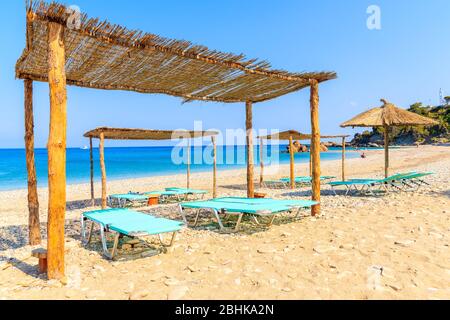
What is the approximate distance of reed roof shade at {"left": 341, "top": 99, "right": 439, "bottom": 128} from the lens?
9.20 m

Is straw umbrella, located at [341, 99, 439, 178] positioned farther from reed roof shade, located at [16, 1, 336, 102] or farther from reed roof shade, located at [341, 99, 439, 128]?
reed roof shade, located at [16, 1, 336, 102]

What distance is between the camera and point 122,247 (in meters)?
4.46

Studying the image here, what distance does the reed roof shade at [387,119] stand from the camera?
362 inches

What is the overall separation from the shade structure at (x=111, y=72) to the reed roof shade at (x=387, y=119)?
12.7ft

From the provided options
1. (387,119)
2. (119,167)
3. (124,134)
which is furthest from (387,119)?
(119,167)

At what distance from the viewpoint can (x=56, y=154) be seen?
326cm

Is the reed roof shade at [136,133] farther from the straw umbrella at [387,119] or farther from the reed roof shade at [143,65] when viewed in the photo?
the straw umbrella at [387,119]

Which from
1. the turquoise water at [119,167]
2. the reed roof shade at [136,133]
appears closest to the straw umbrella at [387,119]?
the reed roof shade at [136,133]

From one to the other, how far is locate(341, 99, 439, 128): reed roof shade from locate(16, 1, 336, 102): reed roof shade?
397 cm

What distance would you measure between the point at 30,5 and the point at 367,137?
8001 cm

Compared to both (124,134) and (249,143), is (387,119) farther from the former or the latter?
(124,134)

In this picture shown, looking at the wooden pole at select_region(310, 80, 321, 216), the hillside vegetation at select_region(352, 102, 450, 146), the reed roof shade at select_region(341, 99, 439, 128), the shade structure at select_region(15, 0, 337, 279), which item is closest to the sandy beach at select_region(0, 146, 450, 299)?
the shade structure at select_region(15, 0, 337, 279)

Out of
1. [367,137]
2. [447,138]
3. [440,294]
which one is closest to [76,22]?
[440,294]
